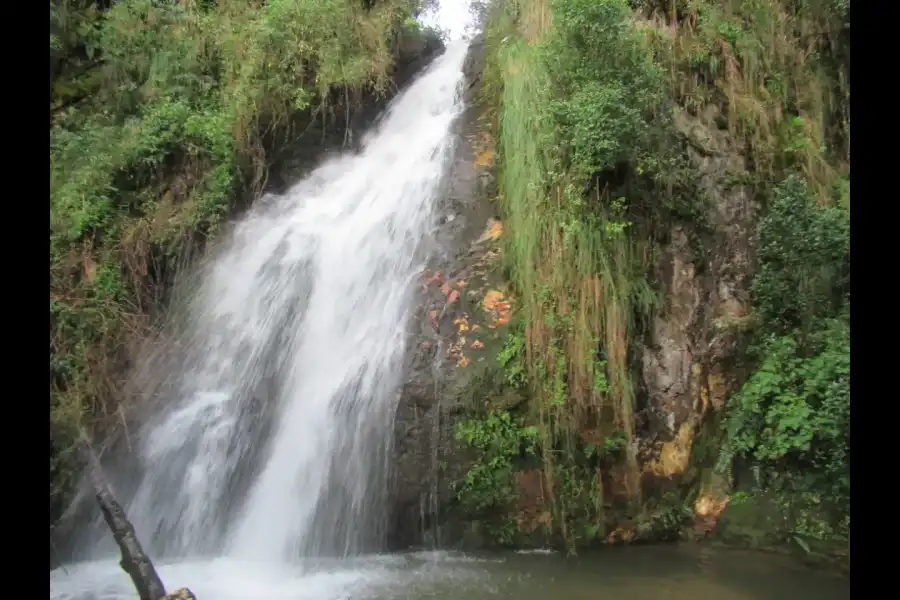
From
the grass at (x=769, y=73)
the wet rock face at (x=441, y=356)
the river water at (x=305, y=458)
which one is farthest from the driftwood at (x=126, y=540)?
the grass at (x=769, y=73)

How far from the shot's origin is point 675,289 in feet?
16.4

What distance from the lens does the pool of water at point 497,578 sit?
12.3 ft

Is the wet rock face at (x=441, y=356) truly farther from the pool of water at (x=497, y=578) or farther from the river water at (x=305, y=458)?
the pool of water at (x=497, y=578)

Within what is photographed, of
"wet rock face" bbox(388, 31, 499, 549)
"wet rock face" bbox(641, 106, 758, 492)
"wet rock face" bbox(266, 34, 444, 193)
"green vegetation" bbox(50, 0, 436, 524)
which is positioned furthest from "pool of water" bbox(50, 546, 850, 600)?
"wet rock face" bbox(266, 34, 444, 193)

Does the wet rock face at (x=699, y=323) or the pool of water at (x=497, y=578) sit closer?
the pool of water at (x=497, y=578)

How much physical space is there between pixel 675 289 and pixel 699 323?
0.30 m

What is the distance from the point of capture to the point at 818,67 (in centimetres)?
487

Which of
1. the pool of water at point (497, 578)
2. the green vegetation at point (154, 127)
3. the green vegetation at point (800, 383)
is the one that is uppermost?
the green vegetation at point (154, 127)

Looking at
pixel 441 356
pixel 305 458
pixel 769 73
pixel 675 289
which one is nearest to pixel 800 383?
pixel 675 289

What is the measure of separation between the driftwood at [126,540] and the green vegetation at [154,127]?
8.9 inches

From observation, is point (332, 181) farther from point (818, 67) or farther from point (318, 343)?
point (818, 67)

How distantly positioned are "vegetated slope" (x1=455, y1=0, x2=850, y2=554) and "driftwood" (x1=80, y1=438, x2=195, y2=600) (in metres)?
1.91
